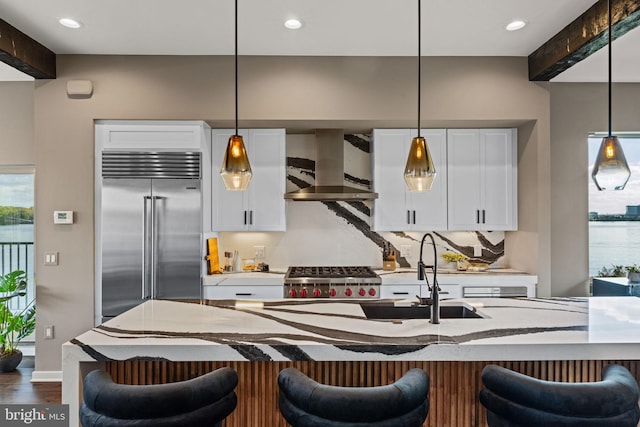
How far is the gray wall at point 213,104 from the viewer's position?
3.87 metres

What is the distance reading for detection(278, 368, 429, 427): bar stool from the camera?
1.43m

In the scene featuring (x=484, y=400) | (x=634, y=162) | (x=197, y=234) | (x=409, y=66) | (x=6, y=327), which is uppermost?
(x=409, y=66)

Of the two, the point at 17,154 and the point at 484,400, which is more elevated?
the point at 17,154

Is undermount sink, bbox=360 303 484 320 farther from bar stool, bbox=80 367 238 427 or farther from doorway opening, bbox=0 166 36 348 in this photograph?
doorway opening, bbox=0 166 36 348

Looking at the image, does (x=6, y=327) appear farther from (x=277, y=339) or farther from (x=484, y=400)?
(x=484, y=400)

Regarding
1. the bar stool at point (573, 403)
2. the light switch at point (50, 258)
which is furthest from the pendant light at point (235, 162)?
the light switch at point (50, 258)

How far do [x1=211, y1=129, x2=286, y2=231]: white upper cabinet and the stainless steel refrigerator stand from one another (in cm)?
43

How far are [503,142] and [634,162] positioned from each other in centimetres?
150

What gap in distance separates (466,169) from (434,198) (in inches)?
17.0

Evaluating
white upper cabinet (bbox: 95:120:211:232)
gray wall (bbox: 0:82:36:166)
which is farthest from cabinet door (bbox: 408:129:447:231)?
gray wall (bbox: 0:82:36:166)

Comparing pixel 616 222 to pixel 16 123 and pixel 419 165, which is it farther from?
pixel 16 123

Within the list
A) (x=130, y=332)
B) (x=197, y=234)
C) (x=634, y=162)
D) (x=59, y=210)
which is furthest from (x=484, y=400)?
(x=634, y=162)

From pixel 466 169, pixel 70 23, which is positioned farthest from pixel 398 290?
pixel 70 23

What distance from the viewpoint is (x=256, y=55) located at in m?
3.88
